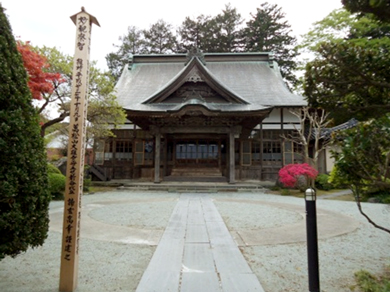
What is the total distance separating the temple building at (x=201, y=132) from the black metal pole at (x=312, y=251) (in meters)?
10.2

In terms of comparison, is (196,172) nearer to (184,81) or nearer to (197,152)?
(197,152)

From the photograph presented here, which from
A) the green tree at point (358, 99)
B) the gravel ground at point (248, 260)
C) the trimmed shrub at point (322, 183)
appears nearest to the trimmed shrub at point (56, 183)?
the gravel ground at point (248, 260)

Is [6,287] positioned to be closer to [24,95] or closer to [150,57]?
[24,95]

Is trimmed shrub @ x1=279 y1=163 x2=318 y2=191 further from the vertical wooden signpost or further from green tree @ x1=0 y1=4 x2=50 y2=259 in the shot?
green tree @ x1=0 y1=4 x2=50 y2=259

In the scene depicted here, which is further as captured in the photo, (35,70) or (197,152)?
(197,152)

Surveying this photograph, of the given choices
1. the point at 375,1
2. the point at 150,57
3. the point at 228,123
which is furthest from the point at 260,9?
the point at 375,1

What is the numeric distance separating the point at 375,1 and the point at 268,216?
5.66 metres

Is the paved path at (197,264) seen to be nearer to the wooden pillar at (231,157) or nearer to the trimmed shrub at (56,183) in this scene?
the trimmed shrub at (56,183)

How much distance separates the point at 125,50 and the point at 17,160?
35.5 metres

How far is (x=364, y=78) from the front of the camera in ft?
9.71

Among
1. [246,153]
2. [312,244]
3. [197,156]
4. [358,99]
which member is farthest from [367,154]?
[246,153]

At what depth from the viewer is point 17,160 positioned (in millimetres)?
2176

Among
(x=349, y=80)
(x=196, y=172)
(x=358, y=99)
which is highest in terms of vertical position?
(x=349, y=80)

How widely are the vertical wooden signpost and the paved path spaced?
2.60ft
